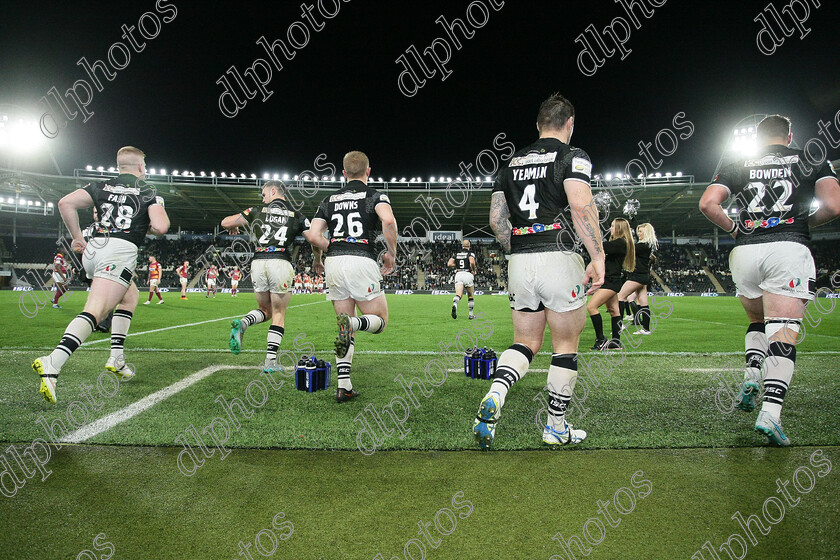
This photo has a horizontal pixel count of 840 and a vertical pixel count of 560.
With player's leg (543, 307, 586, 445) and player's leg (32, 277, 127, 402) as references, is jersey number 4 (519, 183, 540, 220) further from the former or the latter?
player's leg (32, 277, 127, 402)

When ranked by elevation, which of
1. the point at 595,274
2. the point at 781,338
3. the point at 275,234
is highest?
the point at 275,234

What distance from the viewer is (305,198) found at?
42.4m

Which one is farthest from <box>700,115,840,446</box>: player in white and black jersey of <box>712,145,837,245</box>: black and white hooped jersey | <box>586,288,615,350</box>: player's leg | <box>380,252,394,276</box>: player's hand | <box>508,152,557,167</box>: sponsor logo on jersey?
<box>586,288,615,350</box>: player's leg

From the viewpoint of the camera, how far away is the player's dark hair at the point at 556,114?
11.0 feet

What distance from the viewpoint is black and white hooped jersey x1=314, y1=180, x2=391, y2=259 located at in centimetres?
450

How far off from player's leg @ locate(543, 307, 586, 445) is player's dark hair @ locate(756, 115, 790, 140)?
2.30 m

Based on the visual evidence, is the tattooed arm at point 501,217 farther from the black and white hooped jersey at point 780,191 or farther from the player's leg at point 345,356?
the black and white hooped jersey at point 780,191

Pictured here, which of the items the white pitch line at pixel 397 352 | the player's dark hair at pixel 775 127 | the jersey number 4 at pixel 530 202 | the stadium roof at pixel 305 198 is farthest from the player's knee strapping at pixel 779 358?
the stadium roof at pixel 305 198

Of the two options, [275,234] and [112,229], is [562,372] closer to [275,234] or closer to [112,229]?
[275,234]

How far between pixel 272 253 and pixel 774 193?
519cm

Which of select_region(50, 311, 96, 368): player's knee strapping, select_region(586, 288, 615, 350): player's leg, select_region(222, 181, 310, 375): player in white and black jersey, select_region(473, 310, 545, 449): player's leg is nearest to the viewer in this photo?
select_region(473, 310, 545, 449): player's leg

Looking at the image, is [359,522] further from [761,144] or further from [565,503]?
[761,144]

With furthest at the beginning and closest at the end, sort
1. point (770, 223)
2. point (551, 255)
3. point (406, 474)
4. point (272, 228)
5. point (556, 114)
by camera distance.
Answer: point (272, 228)
point (770, 223)
point (556, 114)
point (551, 255)
point (406, 474)

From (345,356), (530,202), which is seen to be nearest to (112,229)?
(345,356)
